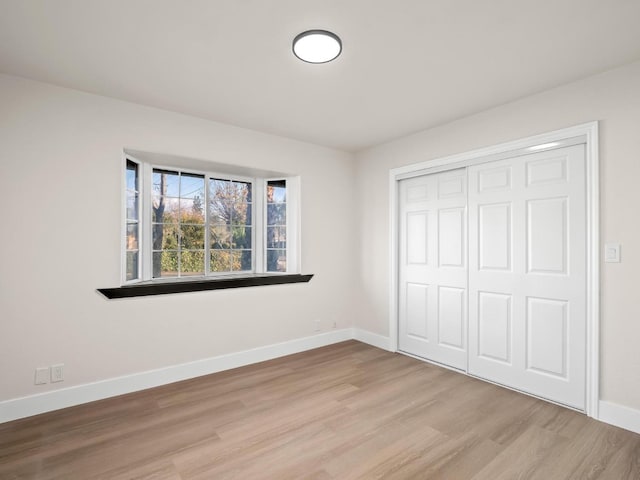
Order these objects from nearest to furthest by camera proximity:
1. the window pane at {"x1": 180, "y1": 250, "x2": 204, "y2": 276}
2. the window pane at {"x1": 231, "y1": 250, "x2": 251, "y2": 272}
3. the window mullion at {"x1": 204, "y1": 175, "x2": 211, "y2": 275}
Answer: the window pane at {"x1": 180, "y1": 250, "x2": 204, "y2": 276}, the window mullion at {"x1": 204, "y1": 175, "x2": 211, "y2": 275}, the window pane at {"x1": 231, "y1": 250, "x2": 251, "y2": 272}

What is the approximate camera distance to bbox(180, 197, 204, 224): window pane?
3.59 m

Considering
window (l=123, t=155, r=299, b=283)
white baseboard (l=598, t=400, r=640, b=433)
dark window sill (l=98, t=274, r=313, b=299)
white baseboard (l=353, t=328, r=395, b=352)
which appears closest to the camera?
white baseboard (l=598, t=400, r=640, b=433)

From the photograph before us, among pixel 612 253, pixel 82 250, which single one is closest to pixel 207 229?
pixel 82 250

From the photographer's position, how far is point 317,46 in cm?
208

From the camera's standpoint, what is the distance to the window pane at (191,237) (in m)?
3.57

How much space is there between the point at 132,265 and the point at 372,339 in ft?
9.67

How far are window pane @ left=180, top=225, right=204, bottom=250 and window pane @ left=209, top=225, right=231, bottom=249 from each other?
0.13m

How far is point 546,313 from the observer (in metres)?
2.77

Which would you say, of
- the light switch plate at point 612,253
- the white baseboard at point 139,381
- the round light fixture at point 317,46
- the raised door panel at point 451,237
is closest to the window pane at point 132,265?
the white baseboard at point 139,381

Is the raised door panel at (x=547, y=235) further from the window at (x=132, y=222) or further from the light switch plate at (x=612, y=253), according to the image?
the window at (x=132, y=222)

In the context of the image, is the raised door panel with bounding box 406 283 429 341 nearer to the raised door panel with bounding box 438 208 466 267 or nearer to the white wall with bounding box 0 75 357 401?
the raised door panel with bounding box 438 208 466 267

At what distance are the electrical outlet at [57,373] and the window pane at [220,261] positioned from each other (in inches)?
62.1

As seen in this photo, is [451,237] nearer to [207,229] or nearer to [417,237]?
[417,237]

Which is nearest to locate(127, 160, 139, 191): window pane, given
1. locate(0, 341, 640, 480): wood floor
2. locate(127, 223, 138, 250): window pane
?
locate(127, 223, 138, 250): window pane
